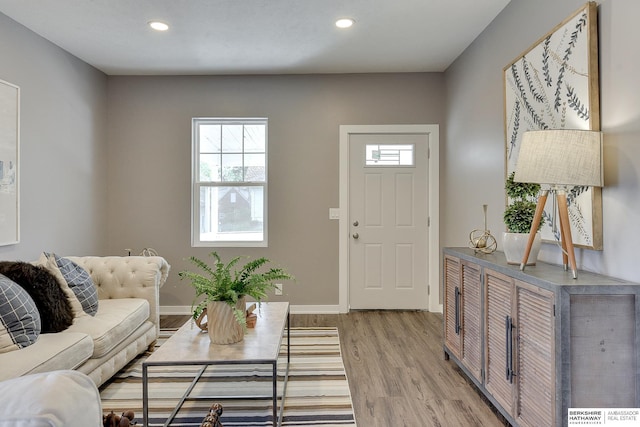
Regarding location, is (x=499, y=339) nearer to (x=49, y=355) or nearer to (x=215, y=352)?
(x=215, y=352)

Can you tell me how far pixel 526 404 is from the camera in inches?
69.2

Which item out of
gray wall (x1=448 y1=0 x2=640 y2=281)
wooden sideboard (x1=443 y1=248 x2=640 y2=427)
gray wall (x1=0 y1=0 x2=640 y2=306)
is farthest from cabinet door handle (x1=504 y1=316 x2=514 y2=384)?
gray wall (x1=0 y1=0 x2=640 y2=306)

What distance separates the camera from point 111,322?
8.14 feet

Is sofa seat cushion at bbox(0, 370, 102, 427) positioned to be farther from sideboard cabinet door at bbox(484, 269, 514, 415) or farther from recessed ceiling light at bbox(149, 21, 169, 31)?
recessed ceiling light at bbox(149, 21, 169, 31)

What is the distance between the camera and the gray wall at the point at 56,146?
9.97 feet

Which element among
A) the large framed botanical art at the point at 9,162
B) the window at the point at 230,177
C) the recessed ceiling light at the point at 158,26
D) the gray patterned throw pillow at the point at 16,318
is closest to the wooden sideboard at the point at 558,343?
the gray patterned throw pillow at the point at 16,318

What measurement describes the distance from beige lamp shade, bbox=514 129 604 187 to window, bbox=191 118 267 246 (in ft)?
9.75

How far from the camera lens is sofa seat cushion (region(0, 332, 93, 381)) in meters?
1.72

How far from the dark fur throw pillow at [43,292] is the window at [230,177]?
2021mm

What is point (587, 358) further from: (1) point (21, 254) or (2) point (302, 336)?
(1) point (21, 254)

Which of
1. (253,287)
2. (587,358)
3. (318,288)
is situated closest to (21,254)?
(253,287)

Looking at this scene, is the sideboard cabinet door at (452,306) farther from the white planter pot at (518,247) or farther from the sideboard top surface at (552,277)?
the white planter pot at (518,247)

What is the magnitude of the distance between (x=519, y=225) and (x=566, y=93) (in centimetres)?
73

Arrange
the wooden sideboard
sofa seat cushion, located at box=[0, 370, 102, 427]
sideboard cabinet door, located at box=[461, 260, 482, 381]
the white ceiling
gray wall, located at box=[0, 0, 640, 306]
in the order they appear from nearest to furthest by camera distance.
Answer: sofa seat cushion, located at box=[0, 370, 102, 427], the wooden sideboard, sideboard cabinet door, located at box=[461, 260, 482, 381], the white ceiling, gray wall, located at box=[0, 0, 640, 306]
